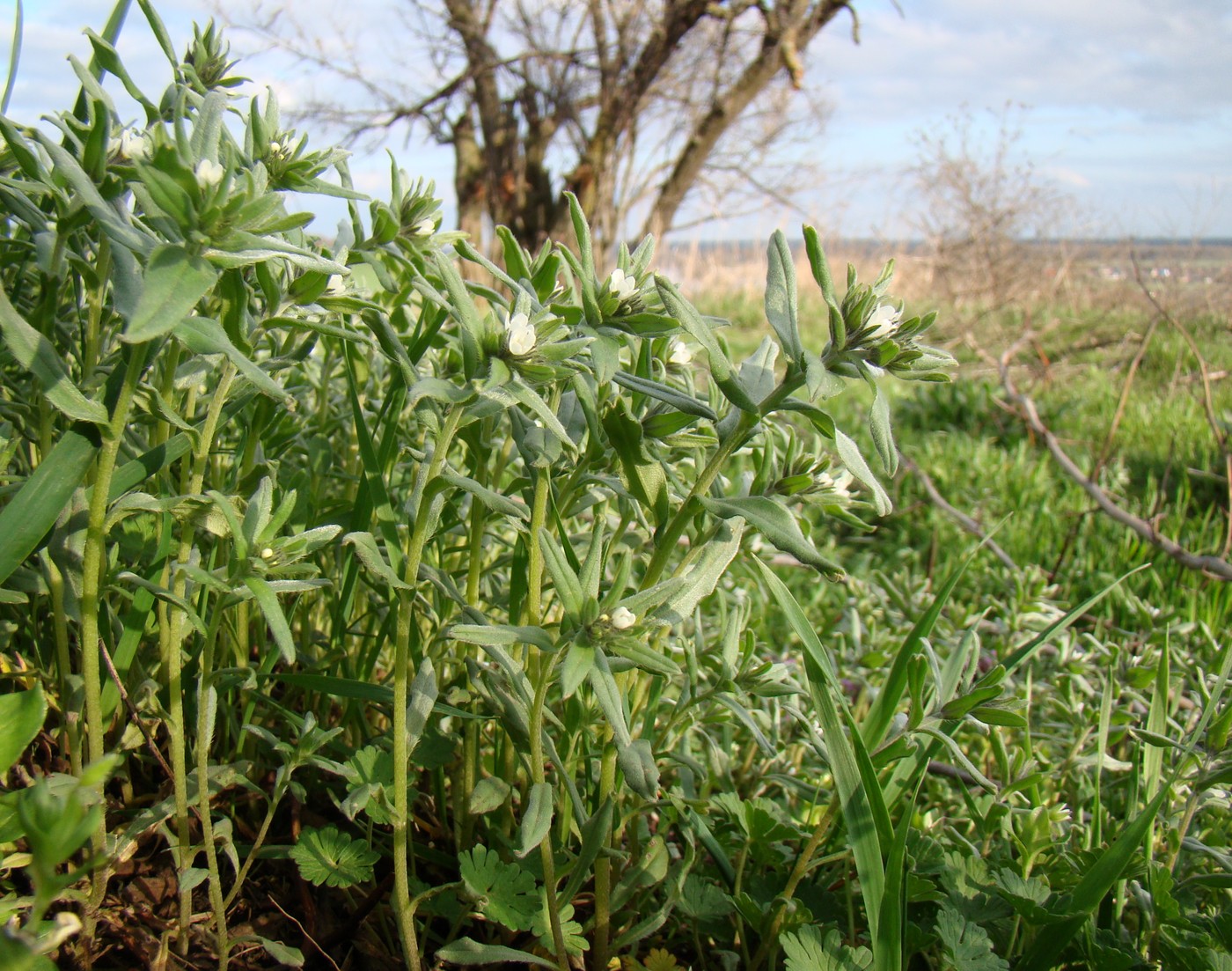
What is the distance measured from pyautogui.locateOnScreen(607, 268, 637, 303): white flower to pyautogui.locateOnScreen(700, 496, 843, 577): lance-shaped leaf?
0.26 metres

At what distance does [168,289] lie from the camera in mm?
769

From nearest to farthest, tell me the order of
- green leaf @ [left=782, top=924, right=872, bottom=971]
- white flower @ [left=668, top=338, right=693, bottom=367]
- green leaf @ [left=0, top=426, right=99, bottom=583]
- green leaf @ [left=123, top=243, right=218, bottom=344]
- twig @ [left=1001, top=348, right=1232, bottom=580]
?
1. green leaf @ [left=123, top=243, right=218, bottom=344]
2. green leaf @ [left=0, top=426, right=99, bottom=583]
3. green leaf @ [left=782, top=924, right=872, bottom=971]
4. white flower @ [left=668, top=338, right=693, bottom=367]
5. twig @ [left=1001, top=348, right=1232, bottom=580]

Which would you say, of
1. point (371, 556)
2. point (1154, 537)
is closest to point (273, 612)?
point (371, 556)

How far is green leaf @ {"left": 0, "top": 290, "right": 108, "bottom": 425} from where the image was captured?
32.3 inches

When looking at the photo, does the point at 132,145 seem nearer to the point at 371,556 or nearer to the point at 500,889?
the point at 371,556

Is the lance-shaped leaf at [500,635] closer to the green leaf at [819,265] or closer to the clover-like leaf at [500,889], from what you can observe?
the clover-like leaf at [500,889]

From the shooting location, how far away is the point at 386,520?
A: 43.3 inches

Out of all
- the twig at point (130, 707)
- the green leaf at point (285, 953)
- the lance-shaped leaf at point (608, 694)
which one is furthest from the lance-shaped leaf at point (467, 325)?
the green leaf at point (285, 953)

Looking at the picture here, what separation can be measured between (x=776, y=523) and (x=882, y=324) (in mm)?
236

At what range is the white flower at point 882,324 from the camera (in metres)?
0.94

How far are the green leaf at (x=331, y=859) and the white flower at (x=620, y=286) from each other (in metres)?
0.72

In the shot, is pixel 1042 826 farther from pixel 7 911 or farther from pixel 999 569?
pixel 999 569

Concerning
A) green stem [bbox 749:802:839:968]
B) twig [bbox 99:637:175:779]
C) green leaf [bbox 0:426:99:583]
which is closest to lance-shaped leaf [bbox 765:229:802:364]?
green stem [bbox 749:802:839:968]

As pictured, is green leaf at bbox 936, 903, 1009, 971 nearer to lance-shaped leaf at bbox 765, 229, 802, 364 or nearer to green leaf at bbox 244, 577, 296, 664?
lance-shaped leaf at bbox 765, 229, 802, 364
